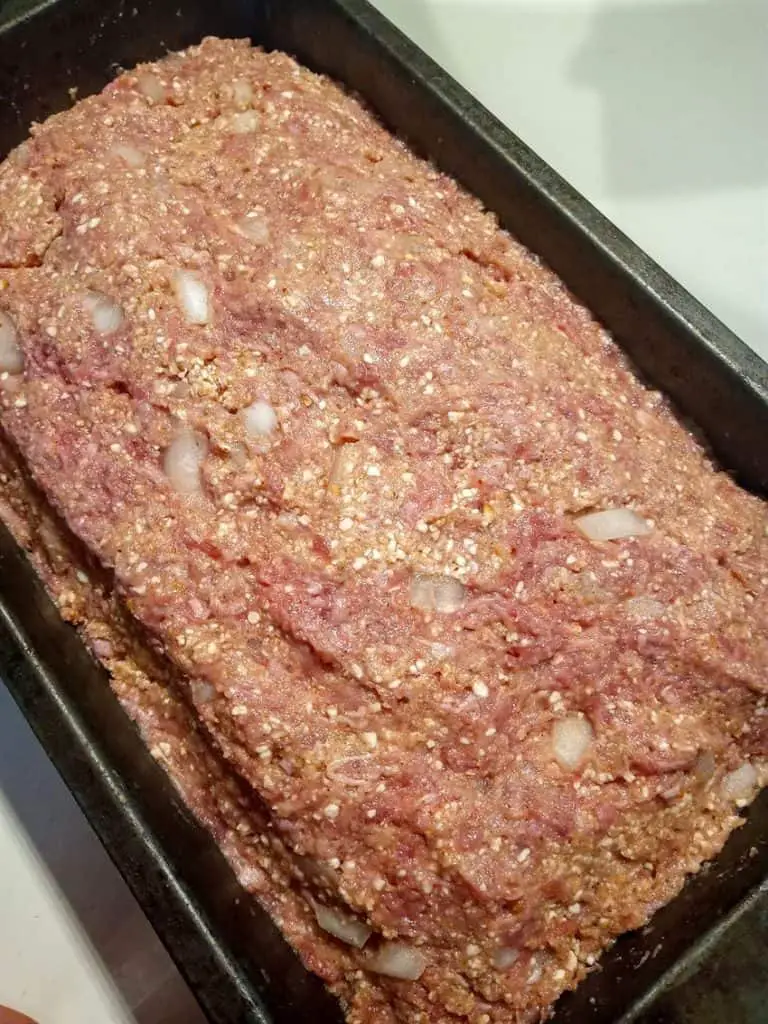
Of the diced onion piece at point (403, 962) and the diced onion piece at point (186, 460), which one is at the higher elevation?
the diced onion piece at point (186, 460)

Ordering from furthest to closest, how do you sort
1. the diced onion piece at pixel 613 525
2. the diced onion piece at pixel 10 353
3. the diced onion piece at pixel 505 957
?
the diced onion piece at pixel 10 353 < the diced onion piece at pixel 613 525 < the diced onion piece at pixel 505 957

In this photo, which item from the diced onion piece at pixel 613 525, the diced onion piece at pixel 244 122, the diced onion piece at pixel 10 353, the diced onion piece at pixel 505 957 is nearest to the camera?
the diced onion piece at pixel 505 957

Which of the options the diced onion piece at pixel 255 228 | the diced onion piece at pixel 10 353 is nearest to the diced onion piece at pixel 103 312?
the diced onion piece at pixel 10 353

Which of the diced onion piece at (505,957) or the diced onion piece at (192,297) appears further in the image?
the diced onion piece at (192,297)

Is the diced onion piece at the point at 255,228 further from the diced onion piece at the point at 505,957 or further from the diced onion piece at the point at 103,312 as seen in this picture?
the diced onion piece at the point at 505,957

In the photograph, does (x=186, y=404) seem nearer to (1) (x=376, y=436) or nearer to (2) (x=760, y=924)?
(1) (x=376, y=436)

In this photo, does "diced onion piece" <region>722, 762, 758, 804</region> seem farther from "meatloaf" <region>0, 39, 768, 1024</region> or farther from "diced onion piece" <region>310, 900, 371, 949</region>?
"diced onion piece" <region>310, 900, 371, 949</region>

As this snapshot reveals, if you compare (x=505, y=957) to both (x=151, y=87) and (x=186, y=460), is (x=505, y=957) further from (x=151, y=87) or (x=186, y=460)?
(x=151, y=87)

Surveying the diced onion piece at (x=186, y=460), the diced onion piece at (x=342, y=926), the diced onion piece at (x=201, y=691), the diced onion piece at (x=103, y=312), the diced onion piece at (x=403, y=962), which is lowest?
the diced onion piece at (x=342, y=926)

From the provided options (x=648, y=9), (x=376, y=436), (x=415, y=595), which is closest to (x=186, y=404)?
(x=376, y=436)
